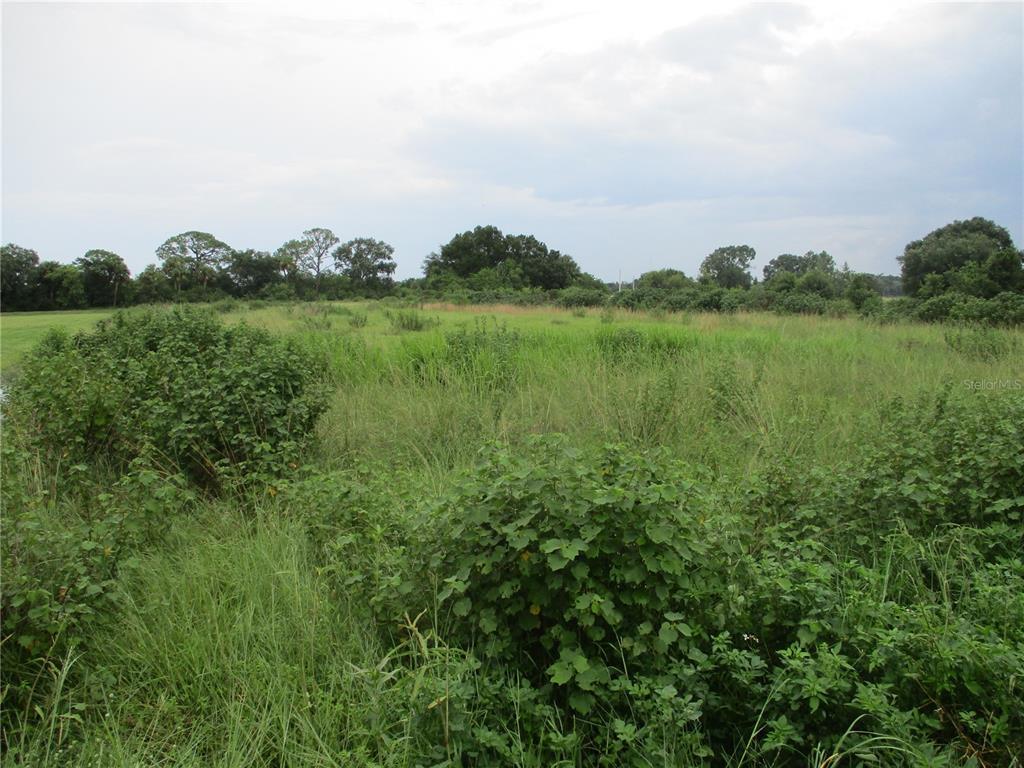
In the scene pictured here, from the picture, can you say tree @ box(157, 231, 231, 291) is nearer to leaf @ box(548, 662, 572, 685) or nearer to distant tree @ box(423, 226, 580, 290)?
leaf @ box(548, 662, 572, 685)

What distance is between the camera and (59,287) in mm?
9367

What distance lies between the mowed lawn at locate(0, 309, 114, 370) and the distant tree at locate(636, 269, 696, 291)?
74.4ft

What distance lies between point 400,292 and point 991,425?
969 inches

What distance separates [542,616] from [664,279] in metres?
29.2

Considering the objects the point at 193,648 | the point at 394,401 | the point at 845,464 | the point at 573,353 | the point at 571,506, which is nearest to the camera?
the point at 571,506

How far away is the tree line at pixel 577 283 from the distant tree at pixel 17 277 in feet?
0.05

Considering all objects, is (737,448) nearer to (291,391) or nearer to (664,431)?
(664,431)

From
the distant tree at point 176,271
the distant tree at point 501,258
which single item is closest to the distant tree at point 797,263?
the distant tree at point 501,258

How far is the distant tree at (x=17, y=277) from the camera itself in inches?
318

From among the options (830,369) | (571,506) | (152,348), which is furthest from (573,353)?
(571,506)

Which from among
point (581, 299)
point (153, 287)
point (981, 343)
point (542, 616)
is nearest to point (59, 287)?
point (153, 287)

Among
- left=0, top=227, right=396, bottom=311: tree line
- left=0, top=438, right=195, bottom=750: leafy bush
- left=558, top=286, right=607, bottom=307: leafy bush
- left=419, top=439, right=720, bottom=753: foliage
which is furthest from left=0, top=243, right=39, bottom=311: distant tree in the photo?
left=558, top=286, right=607, bottom=307: leafy bush

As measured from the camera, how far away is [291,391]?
5.20 m

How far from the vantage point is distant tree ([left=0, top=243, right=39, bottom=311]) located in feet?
26.5
